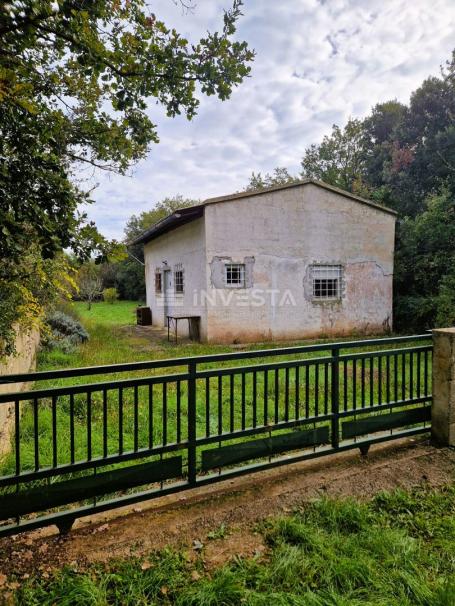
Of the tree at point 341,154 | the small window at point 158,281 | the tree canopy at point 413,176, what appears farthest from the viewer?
the tree at point 341,154

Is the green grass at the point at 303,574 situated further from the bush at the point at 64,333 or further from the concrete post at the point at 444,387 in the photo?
the bush at the point at 64,333

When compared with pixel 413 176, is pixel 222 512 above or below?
below

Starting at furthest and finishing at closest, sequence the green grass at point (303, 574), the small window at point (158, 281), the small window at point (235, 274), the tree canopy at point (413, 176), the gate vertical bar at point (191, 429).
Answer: the small window at point (158, 281) → the tree canopy at point (413, 176) → the small window at point (235, 274) → the gate vertical bar at point (191, 429) → the green grass at point (303, 574)

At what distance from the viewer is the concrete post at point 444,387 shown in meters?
3.31

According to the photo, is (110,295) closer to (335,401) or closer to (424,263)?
(424,263)

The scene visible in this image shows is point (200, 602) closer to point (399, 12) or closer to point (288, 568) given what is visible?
point (288, 568)

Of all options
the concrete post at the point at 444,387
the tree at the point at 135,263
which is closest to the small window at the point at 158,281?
the tree at the point at 135,263

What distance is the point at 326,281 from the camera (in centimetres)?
1100


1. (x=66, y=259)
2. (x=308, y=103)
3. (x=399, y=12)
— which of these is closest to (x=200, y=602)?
(x=66, y=259)

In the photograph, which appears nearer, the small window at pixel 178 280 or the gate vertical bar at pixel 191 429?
the gate vertical bar at pixel 191 429

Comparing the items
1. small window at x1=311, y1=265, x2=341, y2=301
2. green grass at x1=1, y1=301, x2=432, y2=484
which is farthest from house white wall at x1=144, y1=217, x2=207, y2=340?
small window at x1=311, y1=265, x2=341, y2=301

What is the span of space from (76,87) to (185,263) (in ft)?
25.1

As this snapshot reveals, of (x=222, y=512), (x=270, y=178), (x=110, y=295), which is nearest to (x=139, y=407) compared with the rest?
(x=222, y=512)

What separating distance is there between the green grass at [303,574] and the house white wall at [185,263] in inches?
301
